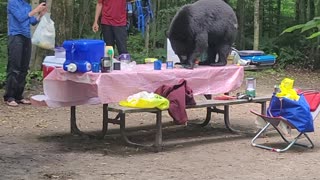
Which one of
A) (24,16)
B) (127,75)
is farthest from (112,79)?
(24,16)

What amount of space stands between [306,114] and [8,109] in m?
4.65

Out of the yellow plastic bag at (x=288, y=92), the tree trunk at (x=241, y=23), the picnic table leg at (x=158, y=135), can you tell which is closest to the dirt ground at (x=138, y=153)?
the picnic table leg at (x=158, y=135)

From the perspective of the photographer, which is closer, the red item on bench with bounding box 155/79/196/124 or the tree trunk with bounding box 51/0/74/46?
the red item on bench with bounding box 155/79/196/124

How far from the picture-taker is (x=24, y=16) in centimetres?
849

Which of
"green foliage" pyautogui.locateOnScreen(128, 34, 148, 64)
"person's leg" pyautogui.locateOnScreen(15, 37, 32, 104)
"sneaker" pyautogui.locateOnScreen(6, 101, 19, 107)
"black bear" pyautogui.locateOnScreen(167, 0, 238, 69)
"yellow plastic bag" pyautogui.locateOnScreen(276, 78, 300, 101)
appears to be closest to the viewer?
"yellow plastic bag" pyautogui.locateOnScreen(276, 78, 300, 101)

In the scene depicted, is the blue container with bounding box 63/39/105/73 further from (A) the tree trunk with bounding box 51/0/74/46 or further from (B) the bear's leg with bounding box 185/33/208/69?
(A) the tree trunk with bounding box 51/0/74/46

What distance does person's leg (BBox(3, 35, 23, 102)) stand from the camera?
8.66m

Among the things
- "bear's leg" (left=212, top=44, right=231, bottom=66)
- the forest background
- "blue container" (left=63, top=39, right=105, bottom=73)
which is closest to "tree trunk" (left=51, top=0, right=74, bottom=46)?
the forest background

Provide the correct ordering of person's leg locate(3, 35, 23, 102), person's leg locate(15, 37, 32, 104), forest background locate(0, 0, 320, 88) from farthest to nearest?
forest background locate(0, 0, 320, 88)
person's leg locate(15, 37, 32, 104)
person's leg locate(3, 35, 23, 102)

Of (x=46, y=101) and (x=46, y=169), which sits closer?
(x=46, y=169)

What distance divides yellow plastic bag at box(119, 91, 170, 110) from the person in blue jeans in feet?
9.56

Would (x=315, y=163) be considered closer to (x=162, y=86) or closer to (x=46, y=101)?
(x=162, y=86)

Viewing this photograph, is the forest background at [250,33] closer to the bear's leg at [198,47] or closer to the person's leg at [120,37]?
the person's leg at [120,37]

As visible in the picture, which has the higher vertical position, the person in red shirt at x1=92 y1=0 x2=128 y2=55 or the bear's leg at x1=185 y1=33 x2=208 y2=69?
the person in red shirt at x1=92 y1=0 x2=128 y2=55
